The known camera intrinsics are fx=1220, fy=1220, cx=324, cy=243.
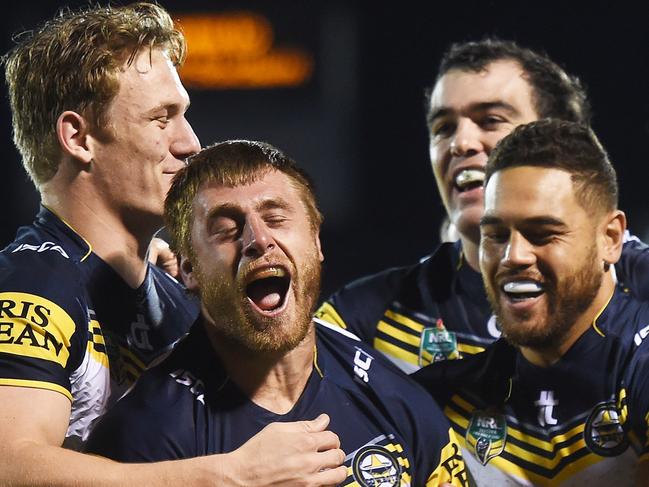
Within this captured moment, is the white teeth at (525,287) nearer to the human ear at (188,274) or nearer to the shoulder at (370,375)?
the shoulder at (370,375)

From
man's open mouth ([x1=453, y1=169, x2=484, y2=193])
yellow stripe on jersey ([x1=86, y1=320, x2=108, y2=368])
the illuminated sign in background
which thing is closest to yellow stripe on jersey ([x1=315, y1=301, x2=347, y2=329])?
man's open mouth ([x1=453, y1=169, x2=484, y2=193])

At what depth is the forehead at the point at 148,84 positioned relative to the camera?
2842mm

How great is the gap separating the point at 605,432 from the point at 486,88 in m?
1.28

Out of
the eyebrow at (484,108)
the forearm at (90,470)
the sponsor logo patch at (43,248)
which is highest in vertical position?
the eyebrow at (484,108)

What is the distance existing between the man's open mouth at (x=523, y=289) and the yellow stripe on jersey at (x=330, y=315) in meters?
0.71

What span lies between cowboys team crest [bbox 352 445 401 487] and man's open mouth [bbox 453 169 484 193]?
1.26 m

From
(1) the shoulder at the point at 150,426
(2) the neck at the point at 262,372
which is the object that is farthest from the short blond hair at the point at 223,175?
(1) the shoulder at the point at 150,426

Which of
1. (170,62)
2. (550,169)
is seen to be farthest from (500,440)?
(170,62)

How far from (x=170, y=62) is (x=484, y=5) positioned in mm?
3667

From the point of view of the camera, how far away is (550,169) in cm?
289

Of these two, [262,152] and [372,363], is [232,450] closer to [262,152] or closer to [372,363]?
[372,363]

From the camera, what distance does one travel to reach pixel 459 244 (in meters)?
3.58

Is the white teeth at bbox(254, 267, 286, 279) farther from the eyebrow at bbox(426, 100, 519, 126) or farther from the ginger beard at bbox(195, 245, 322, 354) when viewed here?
the eyebrow at bbox(426, 100, 519, 126)

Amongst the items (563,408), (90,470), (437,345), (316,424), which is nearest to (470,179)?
(437,345)
